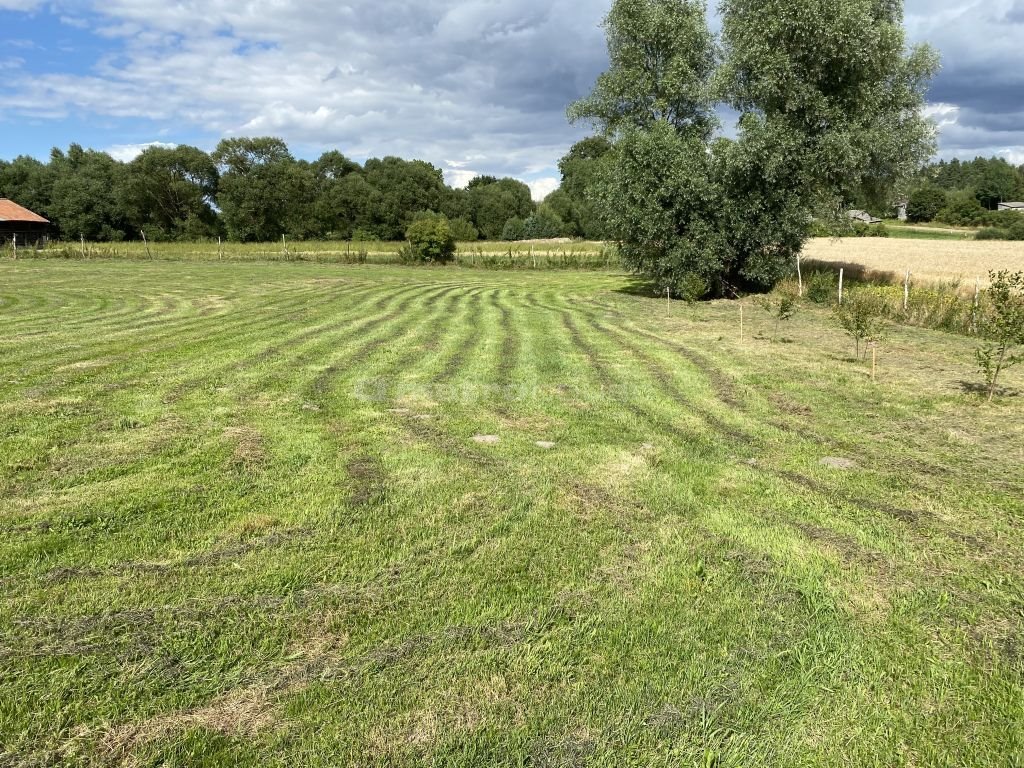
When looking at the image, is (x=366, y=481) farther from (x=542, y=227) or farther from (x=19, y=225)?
(x=542, y=227)

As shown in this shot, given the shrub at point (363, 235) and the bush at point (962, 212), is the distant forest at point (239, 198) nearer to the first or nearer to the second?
the shrub at point (363, 235)

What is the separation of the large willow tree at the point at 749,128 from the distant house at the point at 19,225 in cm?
4422

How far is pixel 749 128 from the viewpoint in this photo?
18.6m

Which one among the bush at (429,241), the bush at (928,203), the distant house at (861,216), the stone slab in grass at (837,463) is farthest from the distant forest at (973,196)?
the stone slab in grass at (837,463)

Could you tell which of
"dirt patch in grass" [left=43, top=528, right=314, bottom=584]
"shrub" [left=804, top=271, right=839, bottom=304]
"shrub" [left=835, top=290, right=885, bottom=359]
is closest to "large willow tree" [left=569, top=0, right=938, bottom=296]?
"shrub" [left=804, top=271, right=839, bottom=304]

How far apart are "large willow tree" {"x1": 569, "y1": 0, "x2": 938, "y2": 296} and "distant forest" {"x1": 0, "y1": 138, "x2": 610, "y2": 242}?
105 feet

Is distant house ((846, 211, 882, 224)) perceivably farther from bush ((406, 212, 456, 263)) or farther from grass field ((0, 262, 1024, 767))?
bush ((406, 212, 456, 263))

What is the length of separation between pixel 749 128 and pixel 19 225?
54.2 m

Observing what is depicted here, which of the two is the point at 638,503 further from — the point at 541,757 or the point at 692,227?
the point at 692,227

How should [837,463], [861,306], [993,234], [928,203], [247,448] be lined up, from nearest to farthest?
1. [837,463]
2. [247,448]
3. [861,306]
4. [993,234]
5. [928,203]

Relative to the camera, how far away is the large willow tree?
18016mm

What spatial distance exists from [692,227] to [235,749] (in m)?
20.2

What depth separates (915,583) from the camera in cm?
389

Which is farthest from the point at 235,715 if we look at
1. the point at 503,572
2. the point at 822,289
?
the point at 822,289
